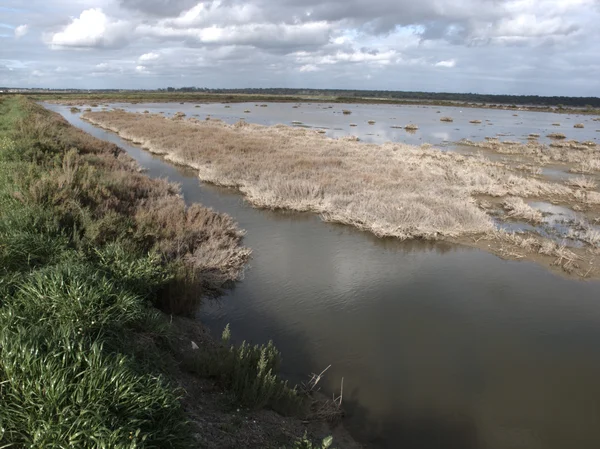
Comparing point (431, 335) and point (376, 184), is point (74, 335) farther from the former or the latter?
point (376, 184)

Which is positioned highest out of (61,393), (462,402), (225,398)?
(61,393)

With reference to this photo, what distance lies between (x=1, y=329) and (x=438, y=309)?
328 inches

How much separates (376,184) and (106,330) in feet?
Result: 50.8

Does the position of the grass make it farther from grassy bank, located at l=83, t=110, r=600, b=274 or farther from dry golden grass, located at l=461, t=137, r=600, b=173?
dry golden grass, located at l=461, t=137, r=600, b=173

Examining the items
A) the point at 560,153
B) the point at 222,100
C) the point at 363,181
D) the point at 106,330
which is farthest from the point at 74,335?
the point at 222,100

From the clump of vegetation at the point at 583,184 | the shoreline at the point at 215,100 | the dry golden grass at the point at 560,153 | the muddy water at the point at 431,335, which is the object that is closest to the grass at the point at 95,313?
the muddy water at the point at 431,335

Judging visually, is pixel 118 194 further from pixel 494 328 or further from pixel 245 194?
pixel 494 328

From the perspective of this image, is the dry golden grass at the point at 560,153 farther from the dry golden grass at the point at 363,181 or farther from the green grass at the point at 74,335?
the green grass at the point at 74,335

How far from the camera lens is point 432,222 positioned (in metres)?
13.9

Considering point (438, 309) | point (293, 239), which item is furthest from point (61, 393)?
point (293, 239)

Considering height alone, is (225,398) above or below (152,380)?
below

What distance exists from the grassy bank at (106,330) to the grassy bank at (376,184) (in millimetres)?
5965

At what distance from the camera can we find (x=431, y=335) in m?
8.12

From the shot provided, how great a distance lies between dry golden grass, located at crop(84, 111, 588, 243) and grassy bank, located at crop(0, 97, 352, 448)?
19.7 ft
